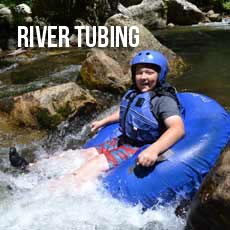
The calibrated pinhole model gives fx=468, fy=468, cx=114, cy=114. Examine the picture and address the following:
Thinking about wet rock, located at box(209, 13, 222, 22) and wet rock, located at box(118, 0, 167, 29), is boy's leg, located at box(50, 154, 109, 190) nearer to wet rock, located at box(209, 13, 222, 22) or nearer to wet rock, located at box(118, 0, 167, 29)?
wet rock, located at box(118, 0, 167, 29)

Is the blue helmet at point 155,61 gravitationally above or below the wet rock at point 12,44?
above

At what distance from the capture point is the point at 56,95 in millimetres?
6578

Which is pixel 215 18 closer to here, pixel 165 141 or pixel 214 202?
pixel 165 141

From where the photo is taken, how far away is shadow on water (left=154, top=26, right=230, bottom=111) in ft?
25.9

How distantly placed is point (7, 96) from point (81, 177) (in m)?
4.40

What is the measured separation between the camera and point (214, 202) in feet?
9.02

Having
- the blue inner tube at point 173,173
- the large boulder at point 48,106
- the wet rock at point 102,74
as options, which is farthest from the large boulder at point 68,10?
the blue inner tube at point 173,173

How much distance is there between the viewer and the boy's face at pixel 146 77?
165 inches

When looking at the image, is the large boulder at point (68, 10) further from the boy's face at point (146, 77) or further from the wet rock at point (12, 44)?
the boy's face at point (146, 77)

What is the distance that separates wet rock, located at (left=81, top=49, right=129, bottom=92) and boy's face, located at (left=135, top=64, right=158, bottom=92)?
3526mm

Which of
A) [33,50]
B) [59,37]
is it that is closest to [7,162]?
[33,50]

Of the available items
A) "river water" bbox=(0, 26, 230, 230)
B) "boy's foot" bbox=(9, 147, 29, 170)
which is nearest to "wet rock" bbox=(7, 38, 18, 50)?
"river water" bbox=(0, 26, 230, 230)

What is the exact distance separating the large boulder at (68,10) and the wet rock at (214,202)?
45.2 ft

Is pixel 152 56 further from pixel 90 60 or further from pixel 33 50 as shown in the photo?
pixel 33 50
